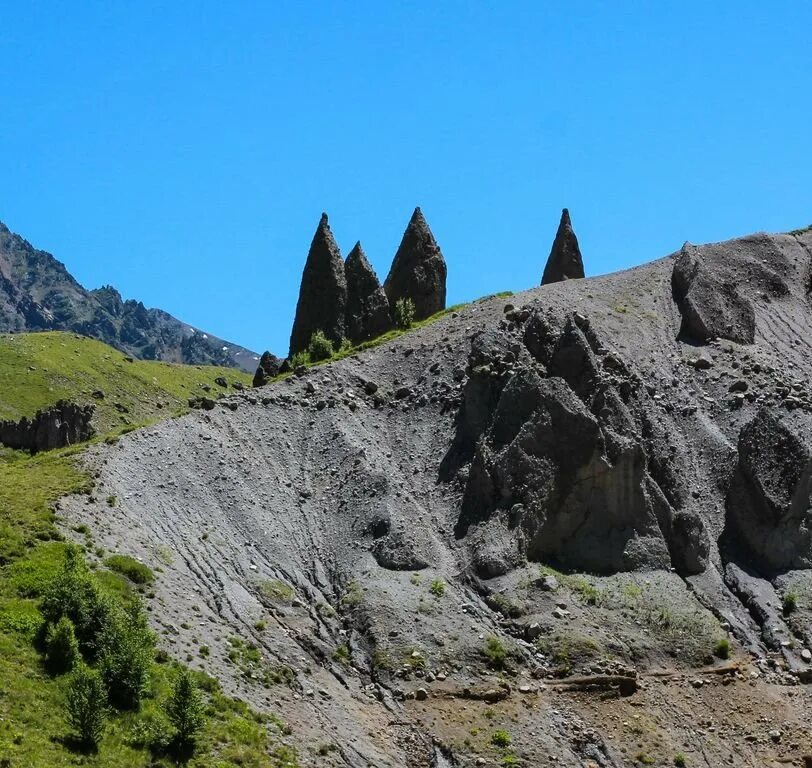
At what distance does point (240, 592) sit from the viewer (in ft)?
200

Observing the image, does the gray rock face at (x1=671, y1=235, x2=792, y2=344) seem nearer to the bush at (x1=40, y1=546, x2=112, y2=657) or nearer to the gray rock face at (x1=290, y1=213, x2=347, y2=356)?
the gray rock face at (x1=290, y1=213, x2=347, y2=356)

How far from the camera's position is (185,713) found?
46.2 metres

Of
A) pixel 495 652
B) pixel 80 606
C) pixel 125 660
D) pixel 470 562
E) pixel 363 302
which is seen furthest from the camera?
pixel 363 302

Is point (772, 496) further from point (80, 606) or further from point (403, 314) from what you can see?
point (80, 606)

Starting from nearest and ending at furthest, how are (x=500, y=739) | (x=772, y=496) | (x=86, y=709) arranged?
(x=86, y=709)
(x=500, y=739)
(x=772, y=496)

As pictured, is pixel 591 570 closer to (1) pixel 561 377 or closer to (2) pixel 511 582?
(2) pixel 511 582

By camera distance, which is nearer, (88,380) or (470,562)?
(470,562)

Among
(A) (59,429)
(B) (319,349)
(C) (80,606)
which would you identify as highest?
(B) (319,349)

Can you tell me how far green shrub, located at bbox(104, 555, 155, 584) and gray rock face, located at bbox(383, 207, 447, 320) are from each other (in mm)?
44920

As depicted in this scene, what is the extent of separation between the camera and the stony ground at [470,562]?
56156 millimetres

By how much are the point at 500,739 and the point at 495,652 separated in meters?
5.80

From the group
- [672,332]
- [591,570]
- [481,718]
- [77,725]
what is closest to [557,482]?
[591,570]

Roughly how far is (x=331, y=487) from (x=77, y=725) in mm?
29224

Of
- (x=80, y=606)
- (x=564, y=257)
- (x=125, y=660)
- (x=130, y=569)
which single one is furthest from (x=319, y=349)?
(x=125, y=660)
